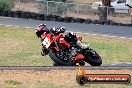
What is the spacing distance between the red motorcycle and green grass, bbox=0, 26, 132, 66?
9.03 ft

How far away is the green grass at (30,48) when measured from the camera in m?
20.9

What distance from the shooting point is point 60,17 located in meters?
38.8

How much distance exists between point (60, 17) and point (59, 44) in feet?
71.2

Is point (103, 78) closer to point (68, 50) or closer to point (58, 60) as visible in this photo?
point (58, 60)

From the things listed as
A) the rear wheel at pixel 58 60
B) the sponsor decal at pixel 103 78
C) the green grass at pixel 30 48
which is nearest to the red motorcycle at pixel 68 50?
the rear wheel at pixel 58 60

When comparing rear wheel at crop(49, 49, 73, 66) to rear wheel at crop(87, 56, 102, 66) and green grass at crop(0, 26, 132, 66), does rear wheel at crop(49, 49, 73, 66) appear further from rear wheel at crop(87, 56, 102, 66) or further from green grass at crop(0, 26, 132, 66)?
green grass at crop(0, 26, 132, 66)

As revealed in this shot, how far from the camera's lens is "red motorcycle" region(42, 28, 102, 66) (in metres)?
17.0

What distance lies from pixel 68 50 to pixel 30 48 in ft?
29.0

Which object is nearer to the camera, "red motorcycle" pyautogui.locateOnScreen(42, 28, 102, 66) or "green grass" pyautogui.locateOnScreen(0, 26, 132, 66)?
"red motorcycle" pyautogui.locateOnScreen(42, 28, 102, 66)

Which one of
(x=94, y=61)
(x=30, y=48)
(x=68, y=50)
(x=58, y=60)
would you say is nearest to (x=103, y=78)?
(x=94, y=61)

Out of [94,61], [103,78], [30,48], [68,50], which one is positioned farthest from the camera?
[30,48]

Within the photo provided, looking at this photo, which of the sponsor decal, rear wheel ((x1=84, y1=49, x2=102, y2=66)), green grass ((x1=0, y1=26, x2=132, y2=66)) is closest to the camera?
the sponsor decal

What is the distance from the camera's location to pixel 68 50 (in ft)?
56.5

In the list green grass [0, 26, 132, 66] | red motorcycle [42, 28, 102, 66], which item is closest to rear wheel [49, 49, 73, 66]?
red motorcycle [42, 28, 102, 66]
